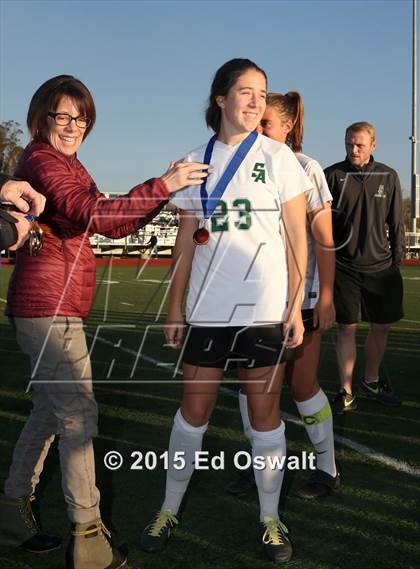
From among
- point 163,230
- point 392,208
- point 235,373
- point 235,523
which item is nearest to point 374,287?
point 392,208

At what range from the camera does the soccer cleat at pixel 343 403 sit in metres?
5.27

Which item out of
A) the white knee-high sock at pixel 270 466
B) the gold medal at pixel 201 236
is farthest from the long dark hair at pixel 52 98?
the white knee-high sock at pixel 270 466

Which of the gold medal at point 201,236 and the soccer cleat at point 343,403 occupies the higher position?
the gold medal at point 201,236

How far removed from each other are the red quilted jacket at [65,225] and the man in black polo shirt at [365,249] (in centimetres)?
297

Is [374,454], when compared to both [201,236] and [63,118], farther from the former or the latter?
[63,118]

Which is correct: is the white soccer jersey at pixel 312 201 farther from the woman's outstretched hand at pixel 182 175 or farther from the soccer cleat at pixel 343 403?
the soccer cleat at pixel 343 403

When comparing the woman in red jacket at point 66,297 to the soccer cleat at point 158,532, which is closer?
the woman in red jacket at point 66,297

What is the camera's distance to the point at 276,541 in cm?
294

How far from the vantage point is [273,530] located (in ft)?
9.77

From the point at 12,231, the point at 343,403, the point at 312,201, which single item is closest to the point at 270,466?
the point at 312,201

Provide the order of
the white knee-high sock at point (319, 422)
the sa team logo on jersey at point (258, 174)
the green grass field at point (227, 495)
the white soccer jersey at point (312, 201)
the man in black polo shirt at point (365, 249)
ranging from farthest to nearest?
the man in black polo shirt at point (365, 249) < the white knee-high sock at point (319, 422) < the white soccer jersey at point (312, 201) < the green grass field at point (227, 495) < the sa team logo on jersey at point (258, 174)

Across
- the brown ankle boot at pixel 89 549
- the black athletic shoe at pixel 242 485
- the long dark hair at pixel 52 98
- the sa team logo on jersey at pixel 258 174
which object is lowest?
the black athletic shoe at pixel 242 485

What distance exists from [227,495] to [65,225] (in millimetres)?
1762

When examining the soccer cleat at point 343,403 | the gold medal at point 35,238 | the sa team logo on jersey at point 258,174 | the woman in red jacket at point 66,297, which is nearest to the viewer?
the gold medal at point 35,238
